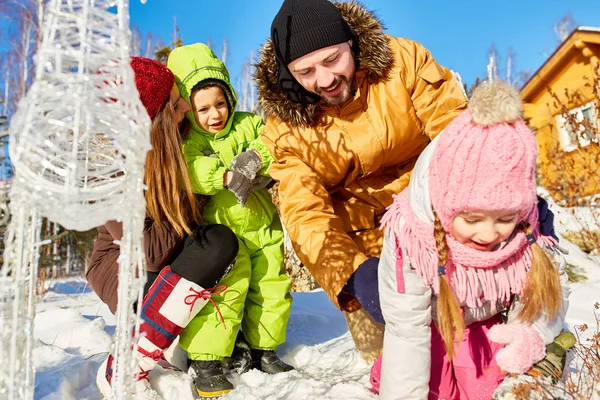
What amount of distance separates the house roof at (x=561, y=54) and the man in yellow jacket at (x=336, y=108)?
9907 mm

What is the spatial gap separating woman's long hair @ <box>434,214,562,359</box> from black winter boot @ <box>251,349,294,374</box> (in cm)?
103

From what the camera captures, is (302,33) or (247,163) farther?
(247,163)

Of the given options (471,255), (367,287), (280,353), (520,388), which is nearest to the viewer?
(520,388)

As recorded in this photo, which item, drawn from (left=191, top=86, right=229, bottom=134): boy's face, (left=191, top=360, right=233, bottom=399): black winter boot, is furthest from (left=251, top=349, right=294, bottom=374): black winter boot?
(left=191, top=86, right=229, bottom=134): boy's face

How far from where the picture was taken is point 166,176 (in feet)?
7.35

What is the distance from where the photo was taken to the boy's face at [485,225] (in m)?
1.49

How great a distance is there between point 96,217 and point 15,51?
53.7ft

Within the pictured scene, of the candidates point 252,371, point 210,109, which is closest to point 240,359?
point 252,371

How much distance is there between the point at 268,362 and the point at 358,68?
5.18 feet

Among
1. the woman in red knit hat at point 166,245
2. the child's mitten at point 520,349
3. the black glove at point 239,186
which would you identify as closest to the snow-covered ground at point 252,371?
the woman in red knit hat at point 166,245

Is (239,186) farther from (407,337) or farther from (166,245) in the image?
(407,337)

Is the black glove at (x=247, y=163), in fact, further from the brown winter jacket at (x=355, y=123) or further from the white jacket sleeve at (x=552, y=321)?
the white jacket sleeve at (x=552, y=321)

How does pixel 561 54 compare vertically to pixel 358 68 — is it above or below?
above

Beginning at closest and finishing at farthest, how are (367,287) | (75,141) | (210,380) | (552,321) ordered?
(75,141) < (552,321) < (367,287) < (210,380)
